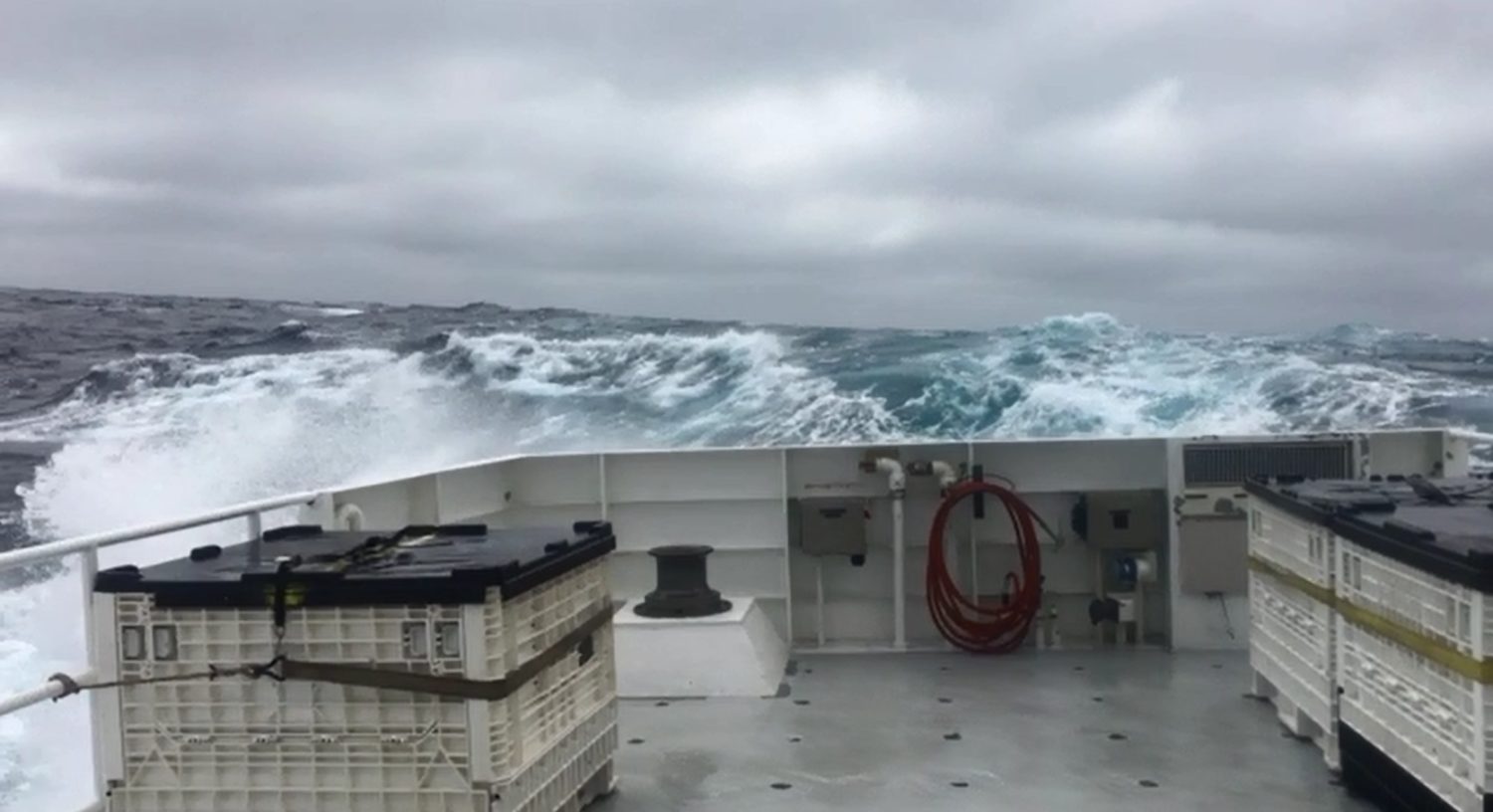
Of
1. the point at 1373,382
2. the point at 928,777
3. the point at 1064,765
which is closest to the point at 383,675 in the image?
the point at 928,777

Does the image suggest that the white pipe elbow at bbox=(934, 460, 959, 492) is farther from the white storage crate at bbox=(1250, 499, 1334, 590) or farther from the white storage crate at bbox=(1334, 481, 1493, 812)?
the white storage crate at bbox=(1334, 481, 1493, 812)

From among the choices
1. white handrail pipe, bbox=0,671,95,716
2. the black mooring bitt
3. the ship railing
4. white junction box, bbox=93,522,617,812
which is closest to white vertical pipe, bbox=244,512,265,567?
the ship railing

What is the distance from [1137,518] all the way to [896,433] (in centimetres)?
1232

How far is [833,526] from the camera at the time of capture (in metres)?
6.77

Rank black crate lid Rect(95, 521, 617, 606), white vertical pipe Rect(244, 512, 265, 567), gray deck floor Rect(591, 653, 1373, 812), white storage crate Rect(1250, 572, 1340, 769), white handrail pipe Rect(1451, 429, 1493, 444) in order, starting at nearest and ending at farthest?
1. black crate lid Rect(95, 521, 617, 606)
2. white vertical pipe Rect(244, 512, 265, 567)
3. white storage crate Rect(1250, 572, 1340, 769)
4. gray deck floor Rect(591, 653, 1373, 812)
5. white handrail pipe Rect(1451, 429, 1493, 444)

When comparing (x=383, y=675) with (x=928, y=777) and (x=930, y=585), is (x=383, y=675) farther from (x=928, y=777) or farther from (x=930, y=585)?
(x=930, y=585)

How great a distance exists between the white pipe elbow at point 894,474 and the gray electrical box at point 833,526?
0.66 ft

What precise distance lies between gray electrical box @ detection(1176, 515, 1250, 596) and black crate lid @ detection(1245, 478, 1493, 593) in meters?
1.67

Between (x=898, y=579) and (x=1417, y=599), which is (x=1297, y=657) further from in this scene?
(x=898, y=579)

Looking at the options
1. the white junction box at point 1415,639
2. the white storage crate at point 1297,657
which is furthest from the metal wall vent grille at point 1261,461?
the white junction box at point 1415,639

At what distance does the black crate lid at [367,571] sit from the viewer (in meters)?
3.08

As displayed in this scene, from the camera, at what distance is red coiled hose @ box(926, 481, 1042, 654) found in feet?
21.5

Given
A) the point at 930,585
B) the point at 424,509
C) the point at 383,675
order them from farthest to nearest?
the point at 930,585, the point at 424,509, the point at 383,675

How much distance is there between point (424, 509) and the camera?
19.8 feet
